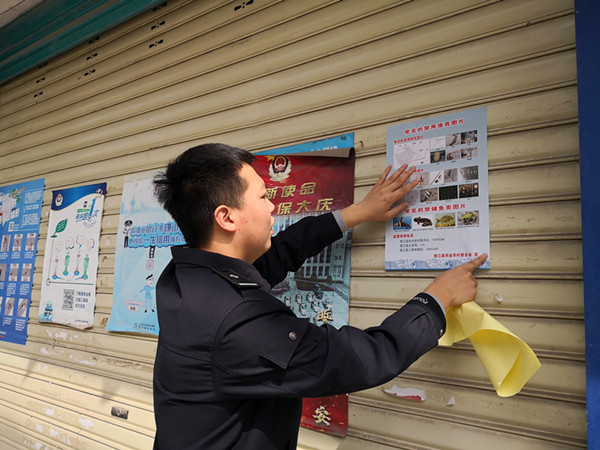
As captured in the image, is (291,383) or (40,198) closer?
(291,383)

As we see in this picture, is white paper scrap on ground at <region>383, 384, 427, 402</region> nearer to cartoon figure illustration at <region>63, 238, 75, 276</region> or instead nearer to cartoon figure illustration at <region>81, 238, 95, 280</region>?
cartoon figure illustration at <region>81, 238, 95, 280</region>

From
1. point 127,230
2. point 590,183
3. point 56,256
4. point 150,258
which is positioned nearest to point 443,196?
point 590,183

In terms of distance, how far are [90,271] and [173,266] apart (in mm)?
2149

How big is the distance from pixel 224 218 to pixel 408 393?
115cm

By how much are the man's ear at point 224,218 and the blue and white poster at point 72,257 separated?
2.31m

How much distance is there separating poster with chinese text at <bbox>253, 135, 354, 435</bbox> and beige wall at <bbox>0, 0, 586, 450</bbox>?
66mm

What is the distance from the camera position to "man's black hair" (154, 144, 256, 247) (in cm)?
169

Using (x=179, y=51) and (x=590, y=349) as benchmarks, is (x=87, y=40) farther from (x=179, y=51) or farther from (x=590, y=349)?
(x=590, y=349)

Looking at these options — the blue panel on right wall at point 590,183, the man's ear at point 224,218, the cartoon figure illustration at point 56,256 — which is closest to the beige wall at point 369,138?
the blue panel on right wall at point 590,183

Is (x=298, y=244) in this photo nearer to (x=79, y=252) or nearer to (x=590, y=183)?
(x=590, y=183)

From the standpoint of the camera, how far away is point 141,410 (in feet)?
9.99

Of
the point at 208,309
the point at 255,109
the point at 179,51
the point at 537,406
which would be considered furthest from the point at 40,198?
the point at 537,406

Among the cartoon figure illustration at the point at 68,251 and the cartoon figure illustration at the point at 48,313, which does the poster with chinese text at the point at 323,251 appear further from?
the cartoon figure illustration at the point at 48,313

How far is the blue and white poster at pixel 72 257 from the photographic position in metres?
3.54
